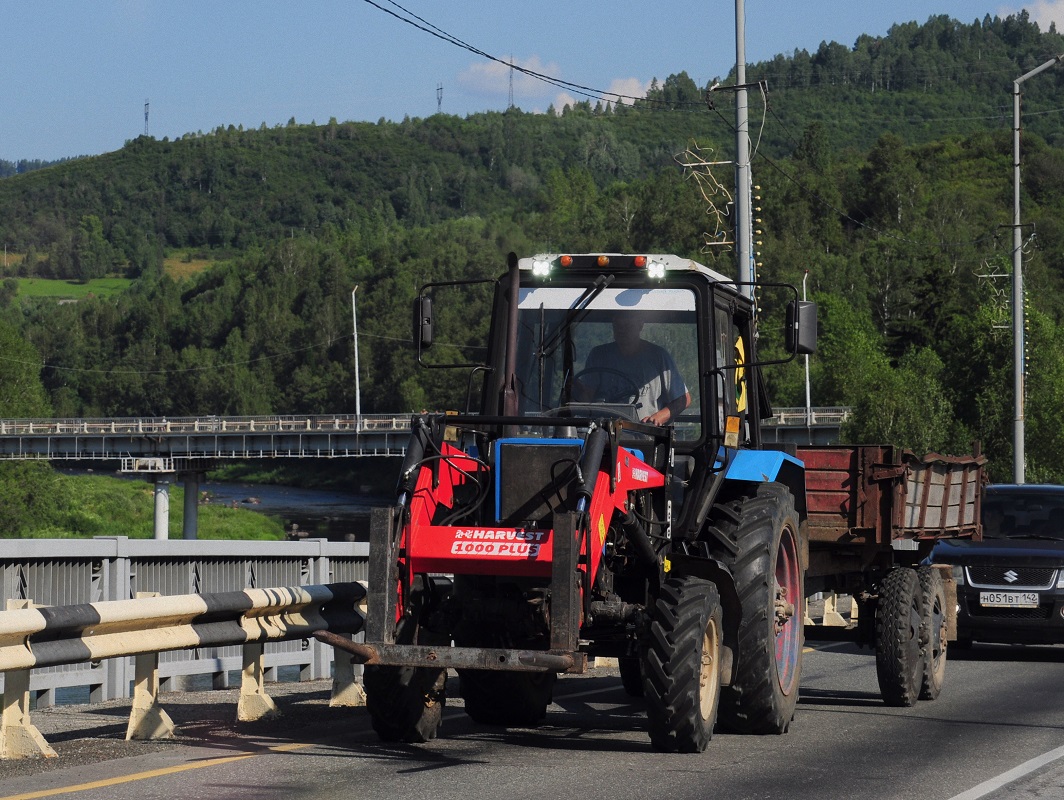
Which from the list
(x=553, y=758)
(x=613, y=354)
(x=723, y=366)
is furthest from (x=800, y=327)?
(x=553, y=758)

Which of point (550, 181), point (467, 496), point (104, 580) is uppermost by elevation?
point (550, 181)

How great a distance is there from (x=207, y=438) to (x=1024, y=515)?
7444cm

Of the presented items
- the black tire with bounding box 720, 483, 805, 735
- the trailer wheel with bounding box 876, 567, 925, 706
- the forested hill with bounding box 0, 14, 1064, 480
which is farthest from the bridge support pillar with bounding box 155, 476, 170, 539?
the black tire with bounding box 720, 483, 805, 735

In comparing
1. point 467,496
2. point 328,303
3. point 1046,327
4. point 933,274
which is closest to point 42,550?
point 467,496

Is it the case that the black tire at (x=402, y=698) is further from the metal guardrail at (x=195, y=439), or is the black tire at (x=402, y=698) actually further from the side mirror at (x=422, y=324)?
the metal guardrail at (x=195, y=439)

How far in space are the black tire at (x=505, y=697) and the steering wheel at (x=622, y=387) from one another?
1.81 m

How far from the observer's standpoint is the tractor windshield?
10.1 metres

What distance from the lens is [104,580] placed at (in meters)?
11.8

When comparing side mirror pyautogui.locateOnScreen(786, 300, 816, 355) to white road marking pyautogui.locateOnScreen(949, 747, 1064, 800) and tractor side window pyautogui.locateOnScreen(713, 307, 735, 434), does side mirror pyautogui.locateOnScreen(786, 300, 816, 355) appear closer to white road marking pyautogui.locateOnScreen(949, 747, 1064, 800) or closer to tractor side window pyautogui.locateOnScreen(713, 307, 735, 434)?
tractor side window pyautogui.locateOnScreen(713, 307, 735, 434)

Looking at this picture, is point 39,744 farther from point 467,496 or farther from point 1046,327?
point 1046,327

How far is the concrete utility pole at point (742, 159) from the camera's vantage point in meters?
24.7

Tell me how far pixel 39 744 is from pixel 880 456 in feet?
22.8

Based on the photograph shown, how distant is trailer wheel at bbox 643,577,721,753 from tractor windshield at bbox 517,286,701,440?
1.47m

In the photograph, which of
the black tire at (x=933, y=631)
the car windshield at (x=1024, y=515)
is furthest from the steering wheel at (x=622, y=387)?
the car windshield at (x=1024, y=515)
